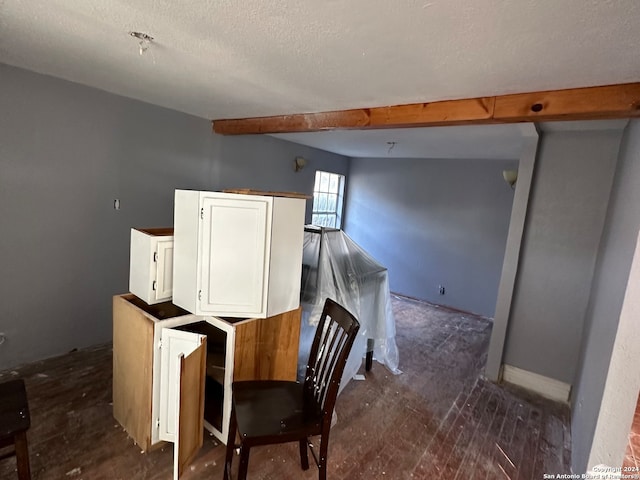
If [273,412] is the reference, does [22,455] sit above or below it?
below

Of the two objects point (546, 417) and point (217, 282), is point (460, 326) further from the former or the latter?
point (217, 282)

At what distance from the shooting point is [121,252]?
2928 mm

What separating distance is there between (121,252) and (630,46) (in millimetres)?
3460

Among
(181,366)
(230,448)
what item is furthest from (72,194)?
(230,448)

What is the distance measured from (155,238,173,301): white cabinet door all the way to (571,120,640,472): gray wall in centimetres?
225

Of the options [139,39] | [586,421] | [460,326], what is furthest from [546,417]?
[139,39]

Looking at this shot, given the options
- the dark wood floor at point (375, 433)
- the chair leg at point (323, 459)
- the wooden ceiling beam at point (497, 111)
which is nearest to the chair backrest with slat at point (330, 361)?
the chair leg at point (323, 459)

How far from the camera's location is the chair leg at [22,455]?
1332 millimetres

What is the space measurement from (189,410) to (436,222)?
4340mm

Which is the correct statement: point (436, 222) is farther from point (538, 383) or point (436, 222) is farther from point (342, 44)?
point (342, 44)

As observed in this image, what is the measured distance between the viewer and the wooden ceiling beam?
162 centimetres

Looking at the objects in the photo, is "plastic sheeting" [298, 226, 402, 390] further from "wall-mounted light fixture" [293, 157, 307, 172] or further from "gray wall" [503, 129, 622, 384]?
"wall-mounted light fixture" [293, 157, 307, 172]

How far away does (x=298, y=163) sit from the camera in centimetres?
456

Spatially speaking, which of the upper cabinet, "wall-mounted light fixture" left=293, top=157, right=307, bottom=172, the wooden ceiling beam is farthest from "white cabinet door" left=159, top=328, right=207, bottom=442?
"wall-mounted light fixture" left=293, top=157, right=307, bottom=172
